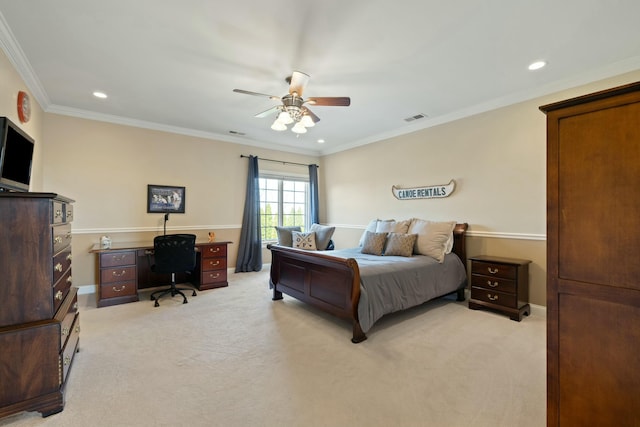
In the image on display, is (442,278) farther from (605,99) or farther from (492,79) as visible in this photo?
(605,99)

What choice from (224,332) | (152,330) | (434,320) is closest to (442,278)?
(434,320)

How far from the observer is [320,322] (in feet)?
10.2

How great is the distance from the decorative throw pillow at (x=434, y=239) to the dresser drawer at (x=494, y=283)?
1.55ft

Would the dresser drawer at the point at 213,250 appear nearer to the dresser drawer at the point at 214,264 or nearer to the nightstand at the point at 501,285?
the dresser drawer at the point at 214,264

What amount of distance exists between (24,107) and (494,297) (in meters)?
5.70

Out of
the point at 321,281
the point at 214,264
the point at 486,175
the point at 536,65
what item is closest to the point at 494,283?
the point at 486,175

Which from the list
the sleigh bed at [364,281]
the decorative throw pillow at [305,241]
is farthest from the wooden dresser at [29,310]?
the decorative throw pillow at [305,241]

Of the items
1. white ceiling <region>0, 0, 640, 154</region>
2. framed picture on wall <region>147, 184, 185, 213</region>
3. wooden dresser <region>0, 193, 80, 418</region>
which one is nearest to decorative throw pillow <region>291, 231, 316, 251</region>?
framed picture on wall <region>147, 184, 185, 213</region>

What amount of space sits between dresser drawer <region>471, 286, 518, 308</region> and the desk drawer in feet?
15.0

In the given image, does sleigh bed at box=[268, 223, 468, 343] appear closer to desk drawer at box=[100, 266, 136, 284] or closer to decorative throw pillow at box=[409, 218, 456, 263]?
decorative throw pillow at box=[409, 218, 456, 263]

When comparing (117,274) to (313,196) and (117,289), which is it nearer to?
(117,289)

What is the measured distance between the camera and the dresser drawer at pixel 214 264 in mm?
4465

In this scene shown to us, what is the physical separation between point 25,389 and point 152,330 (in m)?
1.29

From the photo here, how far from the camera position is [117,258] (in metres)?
3.80
